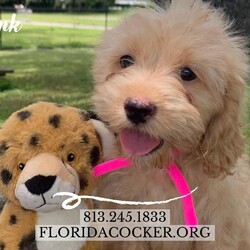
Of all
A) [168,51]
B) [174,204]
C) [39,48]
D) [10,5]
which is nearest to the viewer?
[168,51]

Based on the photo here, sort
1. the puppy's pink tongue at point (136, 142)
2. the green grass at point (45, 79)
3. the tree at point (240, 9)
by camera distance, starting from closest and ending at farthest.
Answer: the puppy's pink tongue at point (136, 142) → the tree at point (240, 9) → the green grass at point (45, 79)

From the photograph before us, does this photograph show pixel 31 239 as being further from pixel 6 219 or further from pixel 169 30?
pixel 169 30

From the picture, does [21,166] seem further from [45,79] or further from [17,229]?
[45,79]

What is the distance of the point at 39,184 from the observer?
1.76 metres

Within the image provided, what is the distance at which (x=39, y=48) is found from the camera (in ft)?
41.6

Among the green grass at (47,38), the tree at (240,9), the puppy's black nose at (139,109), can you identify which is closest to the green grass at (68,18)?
the green grass at (47,38)

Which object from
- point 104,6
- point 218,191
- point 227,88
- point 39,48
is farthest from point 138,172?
point 104,6

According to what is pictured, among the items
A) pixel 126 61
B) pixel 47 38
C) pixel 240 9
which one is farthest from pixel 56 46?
pixel 126 61

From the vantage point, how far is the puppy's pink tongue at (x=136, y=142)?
5.93 feet

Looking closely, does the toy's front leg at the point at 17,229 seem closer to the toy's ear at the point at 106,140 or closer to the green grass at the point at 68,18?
the toy's ear at the point at 106,140

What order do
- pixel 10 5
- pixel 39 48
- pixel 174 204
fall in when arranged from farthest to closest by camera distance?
1. pixel 10 5
2. pixel 39 48
3. pixel 174 204

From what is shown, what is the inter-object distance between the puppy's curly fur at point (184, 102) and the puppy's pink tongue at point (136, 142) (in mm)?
24

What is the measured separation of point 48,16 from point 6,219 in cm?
1767

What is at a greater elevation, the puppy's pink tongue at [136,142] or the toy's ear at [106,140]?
the puppy's pink tongue at [136,142]
